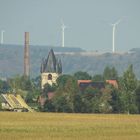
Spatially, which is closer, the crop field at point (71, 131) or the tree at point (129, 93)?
the crop field at point (71, 131)

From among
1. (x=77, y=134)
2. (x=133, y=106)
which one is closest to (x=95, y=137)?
(x=77, y=134)

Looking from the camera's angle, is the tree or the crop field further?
the tree

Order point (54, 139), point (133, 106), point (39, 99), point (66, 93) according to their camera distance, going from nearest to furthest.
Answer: point (54, 139)
point (133, 106)
point (66, 93)
point (39, 99)

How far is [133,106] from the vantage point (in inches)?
4653

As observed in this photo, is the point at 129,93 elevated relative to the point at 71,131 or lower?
elevated

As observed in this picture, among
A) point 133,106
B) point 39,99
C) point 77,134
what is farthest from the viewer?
point 39,99

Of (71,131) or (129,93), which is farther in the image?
(129,93)

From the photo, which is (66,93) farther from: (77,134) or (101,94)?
(77,134)

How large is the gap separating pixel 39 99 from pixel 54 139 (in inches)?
3924

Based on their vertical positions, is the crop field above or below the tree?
below

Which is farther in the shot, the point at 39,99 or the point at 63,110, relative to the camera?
the point at 39,99

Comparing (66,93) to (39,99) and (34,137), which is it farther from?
(34,137)

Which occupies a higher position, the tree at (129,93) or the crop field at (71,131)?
the tree at (129,93)

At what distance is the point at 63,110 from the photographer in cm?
12175
